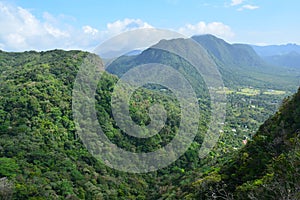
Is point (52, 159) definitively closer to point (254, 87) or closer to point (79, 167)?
point (79, 167)

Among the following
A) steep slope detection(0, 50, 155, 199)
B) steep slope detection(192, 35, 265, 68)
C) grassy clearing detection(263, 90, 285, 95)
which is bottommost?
grassy clearing detection(263, 90, 285, 95)

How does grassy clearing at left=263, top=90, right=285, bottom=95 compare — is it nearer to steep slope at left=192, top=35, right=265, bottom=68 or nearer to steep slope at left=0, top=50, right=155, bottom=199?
steep slope at left=0, top=50, right=155, bottom=199

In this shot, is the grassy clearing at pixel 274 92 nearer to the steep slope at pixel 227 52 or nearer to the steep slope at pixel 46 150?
the steep slope at pixel 46 150

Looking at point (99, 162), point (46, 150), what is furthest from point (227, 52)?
point (46, 150)

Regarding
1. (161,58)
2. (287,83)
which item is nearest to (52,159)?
(161,58)

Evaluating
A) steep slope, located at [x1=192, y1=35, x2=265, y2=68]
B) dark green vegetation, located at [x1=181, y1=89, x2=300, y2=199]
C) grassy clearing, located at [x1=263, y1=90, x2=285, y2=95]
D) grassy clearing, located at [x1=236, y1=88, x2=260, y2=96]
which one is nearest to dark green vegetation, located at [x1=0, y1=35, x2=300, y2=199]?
dark green vegetation, located at [x1=181, y1=89, x2=300, y2=199]

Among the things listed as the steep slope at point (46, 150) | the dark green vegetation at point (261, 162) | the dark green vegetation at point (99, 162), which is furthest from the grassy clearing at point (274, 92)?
the dark green vegetation at point (261, 162)

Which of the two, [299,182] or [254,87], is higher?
[299,182]

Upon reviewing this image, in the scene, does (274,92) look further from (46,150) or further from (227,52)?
(227,52)
